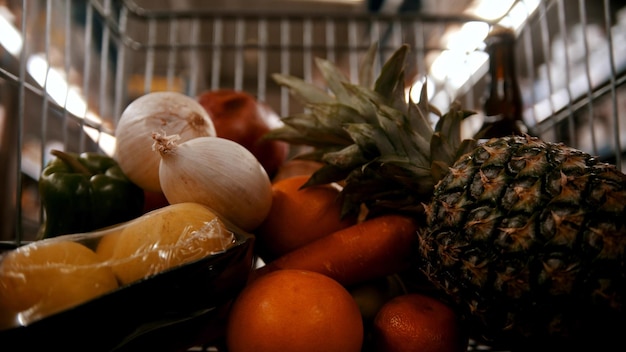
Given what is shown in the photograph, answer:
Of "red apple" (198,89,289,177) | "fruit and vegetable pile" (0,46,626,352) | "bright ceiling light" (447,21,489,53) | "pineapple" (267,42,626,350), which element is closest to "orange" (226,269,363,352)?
"fruit and vegetable pile" (0,46,626,352)

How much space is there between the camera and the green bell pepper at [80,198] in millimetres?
605

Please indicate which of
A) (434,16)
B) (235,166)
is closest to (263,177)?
(235,166)

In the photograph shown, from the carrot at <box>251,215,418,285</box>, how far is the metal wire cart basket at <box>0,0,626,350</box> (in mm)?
220

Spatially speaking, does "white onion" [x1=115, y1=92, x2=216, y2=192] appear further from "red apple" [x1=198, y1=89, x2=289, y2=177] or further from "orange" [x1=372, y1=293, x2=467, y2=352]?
"orange" [x1=372, y1=293, x2=467, y2=352]

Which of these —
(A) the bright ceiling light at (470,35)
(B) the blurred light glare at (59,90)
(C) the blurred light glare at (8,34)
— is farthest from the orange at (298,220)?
(C) the blurred light glare at (8,34)

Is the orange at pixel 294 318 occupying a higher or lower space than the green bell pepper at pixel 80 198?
lower

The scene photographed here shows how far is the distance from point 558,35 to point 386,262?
1.41 m

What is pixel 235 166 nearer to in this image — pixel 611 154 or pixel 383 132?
pixel 383 132

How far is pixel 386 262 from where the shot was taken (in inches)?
22.8

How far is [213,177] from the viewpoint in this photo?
508mm

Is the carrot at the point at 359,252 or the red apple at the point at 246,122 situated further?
the red apple at the point at 246,122

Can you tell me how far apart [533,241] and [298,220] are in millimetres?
298

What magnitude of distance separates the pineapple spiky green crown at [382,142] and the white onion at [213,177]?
0.12m

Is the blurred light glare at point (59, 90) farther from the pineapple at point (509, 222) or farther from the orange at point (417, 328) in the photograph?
the orange at point (417, 328)
